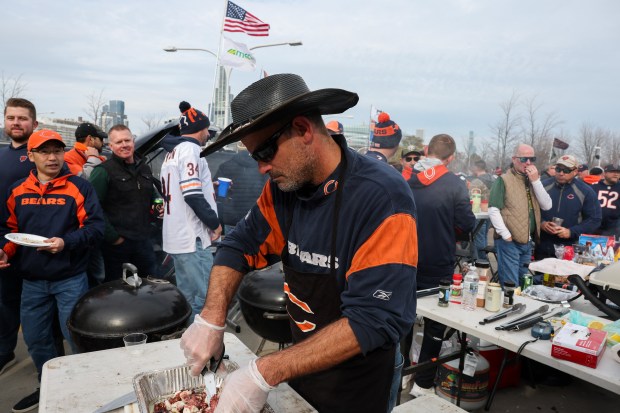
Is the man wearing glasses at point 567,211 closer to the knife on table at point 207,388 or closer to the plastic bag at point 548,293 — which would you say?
the plastic bag at point 548,293

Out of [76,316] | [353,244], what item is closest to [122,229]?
[76,316]

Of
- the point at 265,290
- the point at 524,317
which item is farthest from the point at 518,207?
the point at 265,290

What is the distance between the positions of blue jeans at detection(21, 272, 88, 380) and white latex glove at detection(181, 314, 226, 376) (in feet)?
7.68

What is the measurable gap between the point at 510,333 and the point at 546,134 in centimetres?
2859

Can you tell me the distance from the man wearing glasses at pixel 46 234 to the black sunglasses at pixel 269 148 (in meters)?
2.59

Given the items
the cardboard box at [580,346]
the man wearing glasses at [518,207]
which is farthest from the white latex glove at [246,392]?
the man wearing glasses at [518,207]

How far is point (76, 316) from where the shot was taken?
2.60 metres

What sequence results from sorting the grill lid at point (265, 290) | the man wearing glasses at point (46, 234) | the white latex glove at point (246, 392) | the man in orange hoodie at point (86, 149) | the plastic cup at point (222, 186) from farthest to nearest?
the plastic cup at point (222, 186)
the man in orange hoodie at point (86, 149)
the man wearing glasses at point (46, 234)
the grill lid at point (265, 290)
the white latex glove at point (246, 392)

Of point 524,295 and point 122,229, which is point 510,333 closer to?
point 524,295

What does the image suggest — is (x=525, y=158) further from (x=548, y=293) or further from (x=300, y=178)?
(x=300, y=178)

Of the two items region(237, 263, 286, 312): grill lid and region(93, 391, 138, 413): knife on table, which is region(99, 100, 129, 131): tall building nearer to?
region(237, 263, 286, 312): grill lid

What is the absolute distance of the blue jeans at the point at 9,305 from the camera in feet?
12.5

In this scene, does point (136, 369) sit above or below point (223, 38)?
below

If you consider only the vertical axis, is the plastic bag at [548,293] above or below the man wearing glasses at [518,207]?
below
